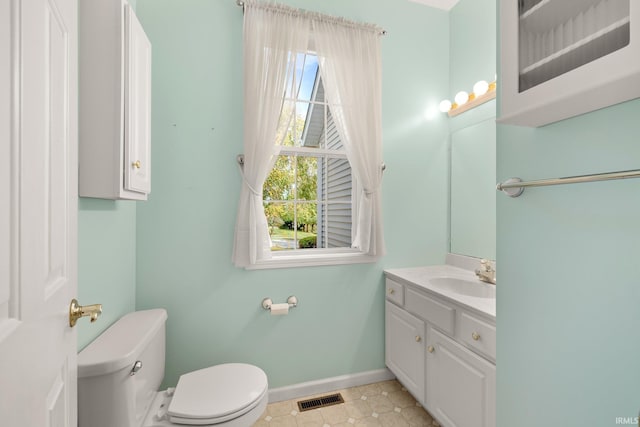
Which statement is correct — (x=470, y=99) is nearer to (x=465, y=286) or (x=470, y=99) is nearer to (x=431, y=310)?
(x=465, y=286)

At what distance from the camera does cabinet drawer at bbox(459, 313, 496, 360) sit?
4.01 ft

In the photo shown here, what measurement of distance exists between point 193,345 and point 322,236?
3.52 feet

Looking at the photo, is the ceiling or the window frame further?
the ceiling

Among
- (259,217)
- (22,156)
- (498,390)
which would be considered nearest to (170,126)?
(259,217)

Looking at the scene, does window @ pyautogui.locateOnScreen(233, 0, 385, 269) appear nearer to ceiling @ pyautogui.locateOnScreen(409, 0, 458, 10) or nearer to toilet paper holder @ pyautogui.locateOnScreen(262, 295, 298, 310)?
toilet paper holder @ pyautogui.locateOnScreen(262, 295, 298, 310)

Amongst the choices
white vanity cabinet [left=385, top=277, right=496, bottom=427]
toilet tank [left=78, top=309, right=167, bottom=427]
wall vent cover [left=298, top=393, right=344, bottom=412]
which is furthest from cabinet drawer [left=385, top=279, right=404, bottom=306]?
toilet tank [left=78, top=309, right=167, bottom=427]

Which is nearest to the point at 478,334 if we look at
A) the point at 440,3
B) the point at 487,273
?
the point at 487,273

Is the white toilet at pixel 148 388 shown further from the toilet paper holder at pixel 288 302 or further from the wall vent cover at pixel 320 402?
the wall vent cover at pixel 320 402

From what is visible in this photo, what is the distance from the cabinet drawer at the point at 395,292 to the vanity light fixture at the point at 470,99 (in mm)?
1329

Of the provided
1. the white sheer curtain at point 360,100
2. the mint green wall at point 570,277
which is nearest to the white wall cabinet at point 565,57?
the mint green wall at point 570,277

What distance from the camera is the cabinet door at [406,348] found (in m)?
1.69

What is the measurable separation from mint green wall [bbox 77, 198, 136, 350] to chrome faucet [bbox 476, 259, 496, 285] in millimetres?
1985

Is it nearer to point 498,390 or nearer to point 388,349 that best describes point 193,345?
point 388,349

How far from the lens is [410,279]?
1.80 m
